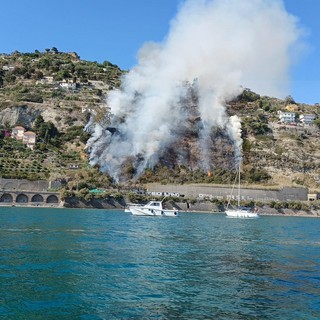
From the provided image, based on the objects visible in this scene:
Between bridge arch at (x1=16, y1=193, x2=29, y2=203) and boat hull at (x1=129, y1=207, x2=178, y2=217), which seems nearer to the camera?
boat hull at (x1=129, y1=207, x2=178, y2=217)

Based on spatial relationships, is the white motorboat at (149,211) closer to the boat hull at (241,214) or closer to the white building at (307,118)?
the boat hull at (241,214)

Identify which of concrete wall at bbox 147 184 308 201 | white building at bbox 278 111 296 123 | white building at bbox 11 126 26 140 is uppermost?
white building at bbox 278 111 296 123

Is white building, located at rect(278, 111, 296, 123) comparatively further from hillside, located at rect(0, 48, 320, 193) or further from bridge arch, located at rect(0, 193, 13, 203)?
bridge arch, located at rect(0, 193, 13, 203)

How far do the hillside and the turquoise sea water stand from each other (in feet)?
170

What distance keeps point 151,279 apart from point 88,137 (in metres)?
82.6

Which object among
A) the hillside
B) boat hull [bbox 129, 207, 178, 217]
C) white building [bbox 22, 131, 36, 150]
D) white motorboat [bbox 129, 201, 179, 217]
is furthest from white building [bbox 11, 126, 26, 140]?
boat hull [bbox 129, 207, 178, 217]

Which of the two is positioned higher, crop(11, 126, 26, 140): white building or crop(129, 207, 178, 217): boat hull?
crop(11, 126, 26, 140): white building

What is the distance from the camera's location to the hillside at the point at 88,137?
85.6m

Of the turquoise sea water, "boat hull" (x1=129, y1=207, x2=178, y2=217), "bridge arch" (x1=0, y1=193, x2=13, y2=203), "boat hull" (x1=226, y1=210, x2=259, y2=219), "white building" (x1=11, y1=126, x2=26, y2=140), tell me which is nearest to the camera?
the turquoise sea water

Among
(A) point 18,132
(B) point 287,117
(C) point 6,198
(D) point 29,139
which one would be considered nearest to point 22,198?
(C) point 6,198

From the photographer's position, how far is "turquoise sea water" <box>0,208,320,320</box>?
43.6 feet

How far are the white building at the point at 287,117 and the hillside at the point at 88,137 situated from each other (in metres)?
2.92

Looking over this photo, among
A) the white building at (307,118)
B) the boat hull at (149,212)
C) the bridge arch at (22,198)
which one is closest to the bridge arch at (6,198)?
the bridge arch at (22,198)

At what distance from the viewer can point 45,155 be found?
8869cm
